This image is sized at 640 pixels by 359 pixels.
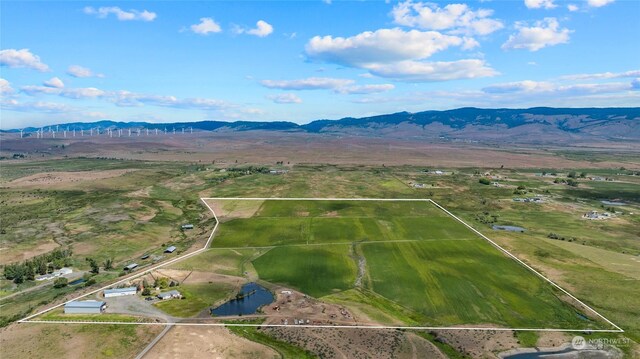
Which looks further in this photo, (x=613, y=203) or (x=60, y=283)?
(x=613, y=203)

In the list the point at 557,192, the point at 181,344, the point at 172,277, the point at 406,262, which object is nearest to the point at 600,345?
the point at 406,262

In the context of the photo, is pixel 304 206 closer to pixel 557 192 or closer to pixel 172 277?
pixel 172 277

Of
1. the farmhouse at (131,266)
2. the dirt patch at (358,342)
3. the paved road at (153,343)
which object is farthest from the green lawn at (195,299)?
the farmhouse at (131,266)

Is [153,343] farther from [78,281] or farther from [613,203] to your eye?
[613,203]

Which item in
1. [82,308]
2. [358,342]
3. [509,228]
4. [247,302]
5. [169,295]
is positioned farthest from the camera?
[509,228]

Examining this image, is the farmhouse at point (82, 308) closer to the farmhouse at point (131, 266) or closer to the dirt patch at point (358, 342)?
the farmhouse at point (131, 266)

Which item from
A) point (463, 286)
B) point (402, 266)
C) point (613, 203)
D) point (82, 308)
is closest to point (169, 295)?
point (82, 308)
